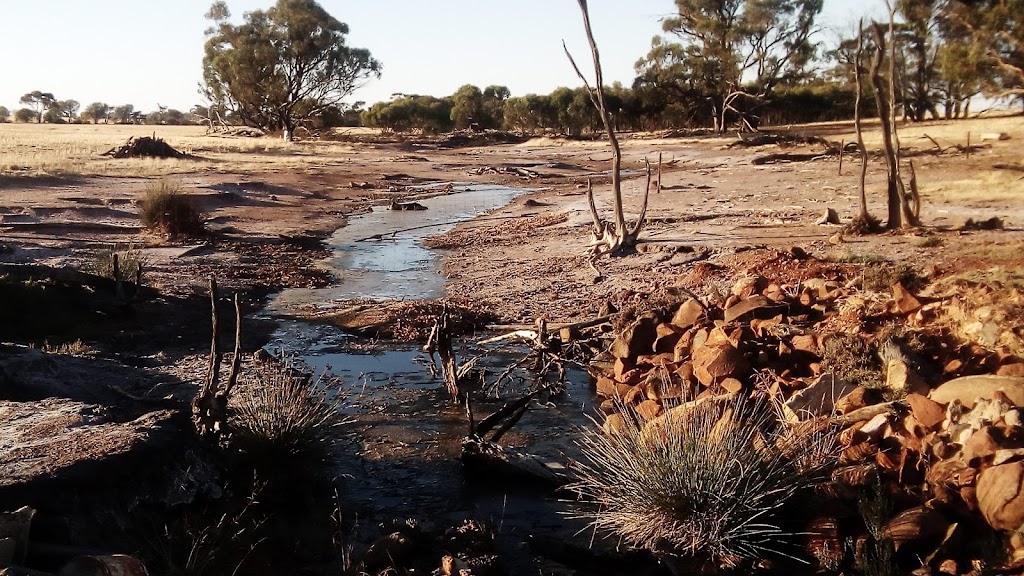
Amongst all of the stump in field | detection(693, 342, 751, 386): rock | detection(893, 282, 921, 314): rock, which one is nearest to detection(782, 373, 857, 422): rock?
detection(693, 342, 751, 386): rock

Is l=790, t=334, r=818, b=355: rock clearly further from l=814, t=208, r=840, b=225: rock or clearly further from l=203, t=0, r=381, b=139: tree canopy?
l=203, t=0, r=381, b=139: tree canopy

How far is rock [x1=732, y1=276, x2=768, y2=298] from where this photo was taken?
351 inches

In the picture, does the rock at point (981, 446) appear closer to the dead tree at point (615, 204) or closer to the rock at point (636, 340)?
the rock at point (636, 340)

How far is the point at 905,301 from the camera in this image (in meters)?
7.61

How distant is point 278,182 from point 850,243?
20803mm

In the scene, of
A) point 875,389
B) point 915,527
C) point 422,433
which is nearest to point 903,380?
point 875,389

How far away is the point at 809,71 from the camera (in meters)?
54.8

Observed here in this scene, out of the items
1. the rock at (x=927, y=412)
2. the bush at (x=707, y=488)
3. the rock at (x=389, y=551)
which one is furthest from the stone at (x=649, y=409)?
the rock at (x=389, y=551)

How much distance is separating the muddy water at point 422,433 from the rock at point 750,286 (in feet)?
6.17

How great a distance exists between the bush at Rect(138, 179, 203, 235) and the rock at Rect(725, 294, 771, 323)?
1253cm

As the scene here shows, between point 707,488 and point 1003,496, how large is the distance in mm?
1586

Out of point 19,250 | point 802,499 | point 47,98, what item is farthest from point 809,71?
point 47,98

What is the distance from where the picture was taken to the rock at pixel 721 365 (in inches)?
285

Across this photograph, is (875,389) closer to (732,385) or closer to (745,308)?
(732,385)
